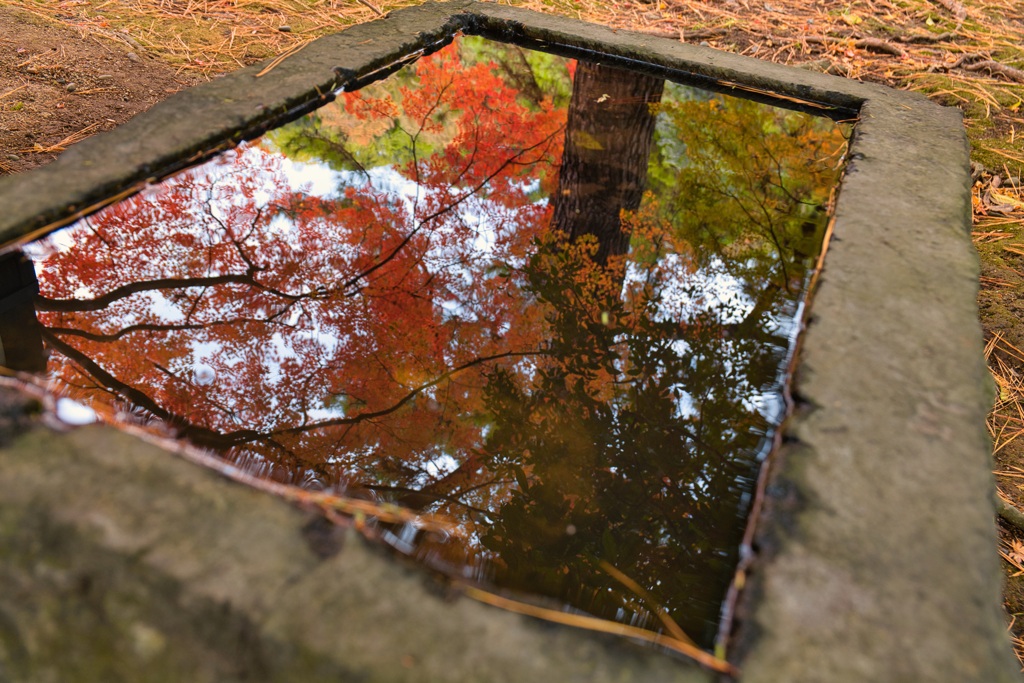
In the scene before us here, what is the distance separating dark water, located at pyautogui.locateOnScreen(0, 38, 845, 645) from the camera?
1.17 m

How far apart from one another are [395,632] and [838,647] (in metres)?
0.48

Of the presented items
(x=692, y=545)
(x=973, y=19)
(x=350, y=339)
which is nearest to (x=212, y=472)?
(x=350, y=339)

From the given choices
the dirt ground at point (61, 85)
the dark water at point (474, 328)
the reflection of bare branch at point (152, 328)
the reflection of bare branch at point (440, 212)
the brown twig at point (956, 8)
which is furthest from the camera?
the brown twig at point (956, 8)

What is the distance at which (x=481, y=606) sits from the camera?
820mm

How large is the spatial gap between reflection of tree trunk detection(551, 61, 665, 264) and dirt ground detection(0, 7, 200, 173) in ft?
4.51

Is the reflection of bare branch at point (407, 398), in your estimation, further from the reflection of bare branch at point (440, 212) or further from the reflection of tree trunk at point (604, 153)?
the reflection of tree trunk at point (604, 153)

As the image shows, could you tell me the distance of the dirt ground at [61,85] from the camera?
2.17m

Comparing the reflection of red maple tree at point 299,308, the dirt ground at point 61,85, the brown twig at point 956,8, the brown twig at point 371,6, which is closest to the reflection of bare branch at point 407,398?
the reflection of red maple tree at point 299,308

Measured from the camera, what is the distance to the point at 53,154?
211cm

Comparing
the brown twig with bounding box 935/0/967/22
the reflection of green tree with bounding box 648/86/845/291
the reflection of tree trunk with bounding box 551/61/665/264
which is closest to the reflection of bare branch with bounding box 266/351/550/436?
the reflection of tree trunk with bounding box 551/61/665/264

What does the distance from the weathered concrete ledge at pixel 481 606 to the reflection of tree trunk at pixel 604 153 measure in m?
0.72

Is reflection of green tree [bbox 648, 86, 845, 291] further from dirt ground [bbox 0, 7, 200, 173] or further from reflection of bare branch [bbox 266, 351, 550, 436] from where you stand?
dirt ground [bbox 0, 7, 200, 173]

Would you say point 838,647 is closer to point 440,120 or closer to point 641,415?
point 641,415

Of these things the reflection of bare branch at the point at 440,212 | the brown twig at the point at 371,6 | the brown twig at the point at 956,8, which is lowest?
the reflection of bare branch at the point at 440,212
